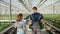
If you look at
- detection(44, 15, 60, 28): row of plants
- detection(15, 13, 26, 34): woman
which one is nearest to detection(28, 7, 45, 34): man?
detection(15, 13, 26, 34): woman

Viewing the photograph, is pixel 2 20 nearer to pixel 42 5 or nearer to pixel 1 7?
pixel 1 7

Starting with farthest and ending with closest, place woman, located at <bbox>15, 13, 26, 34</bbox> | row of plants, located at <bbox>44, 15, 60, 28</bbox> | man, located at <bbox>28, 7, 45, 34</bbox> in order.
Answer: row of plants, located at <bbox>44, 15, 60, 28</bbox>
man, located at <bbox>28, 7, 45, 34</bbox>
woman, located at <bbox>15, 13, 26, 34</bbox>

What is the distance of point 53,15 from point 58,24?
126 cm

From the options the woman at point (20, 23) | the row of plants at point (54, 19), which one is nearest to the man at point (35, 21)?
the woman at point (20, 23)

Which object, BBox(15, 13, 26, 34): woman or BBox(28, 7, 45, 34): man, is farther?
BBox(28, 7, 45, 34): man

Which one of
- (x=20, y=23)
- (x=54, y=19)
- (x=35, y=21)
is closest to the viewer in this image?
(x=20, y=23)

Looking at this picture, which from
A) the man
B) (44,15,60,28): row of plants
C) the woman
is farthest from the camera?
(44,15,60,28): row of plants

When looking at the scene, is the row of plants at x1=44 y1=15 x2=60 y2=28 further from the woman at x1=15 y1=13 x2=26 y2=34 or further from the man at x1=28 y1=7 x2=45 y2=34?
the woman at x1=15 y1=13 x2=26 y2=34

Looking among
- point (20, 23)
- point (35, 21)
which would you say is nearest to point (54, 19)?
point (35, 21)

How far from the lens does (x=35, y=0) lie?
55.6 feet

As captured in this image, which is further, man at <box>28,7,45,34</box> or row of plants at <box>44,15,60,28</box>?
row of plants at <box>44,15,60,28</box>

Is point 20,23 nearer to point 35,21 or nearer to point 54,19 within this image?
point 35,21

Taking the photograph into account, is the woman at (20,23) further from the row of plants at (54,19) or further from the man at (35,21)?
the row of plants at (54,19)

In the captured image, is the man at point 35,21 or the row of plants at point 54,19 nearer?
the man at point 35,21
